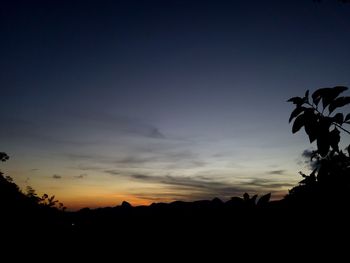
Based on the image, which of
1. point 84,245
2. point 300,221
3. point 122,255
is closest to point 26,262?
point 84,245

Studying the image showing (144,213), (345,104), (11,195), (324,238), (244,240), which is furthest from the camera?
(11,195)

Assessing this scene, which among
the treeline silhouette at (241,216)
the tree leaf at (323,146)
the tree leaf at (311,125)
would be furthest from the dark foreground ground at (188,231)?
the tree leaf at (311,125)

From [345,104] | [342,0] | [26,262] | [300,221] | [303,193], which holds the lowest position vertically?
[26,262]

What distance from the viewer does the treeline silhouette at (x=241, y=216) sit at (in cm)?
231

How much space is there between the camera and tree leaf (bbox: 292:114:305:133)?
2735 millimetres

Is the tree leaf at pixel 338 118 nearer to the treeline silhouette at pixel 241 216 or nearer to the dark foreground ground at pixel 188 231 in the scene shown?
the treeline silhouette at pixel 241 216

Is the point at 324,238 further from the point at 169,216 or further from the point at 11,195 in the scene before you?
the point at 11,195

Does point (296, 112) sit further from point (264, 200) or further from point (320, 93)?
point (264, 200)

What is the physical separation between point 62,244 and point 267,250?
1.78m

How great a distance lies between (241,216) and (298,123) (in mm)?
964

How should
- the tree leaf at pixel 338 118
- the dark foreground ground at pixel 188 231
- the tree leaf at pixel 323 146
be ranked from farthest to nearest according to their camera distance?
the tree leaf at pixel 338 118 < the tree leaf at pixel 323 146 < the dark foreground ground at pixel 188 231

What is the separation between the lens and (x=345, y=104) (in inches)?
107

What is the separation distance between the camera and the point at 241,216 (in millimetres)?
2553

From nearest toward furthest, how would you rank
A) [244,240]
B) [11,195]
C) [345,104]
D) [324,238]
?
[324,238] → [244,240] → [345,104] → [11,195]
